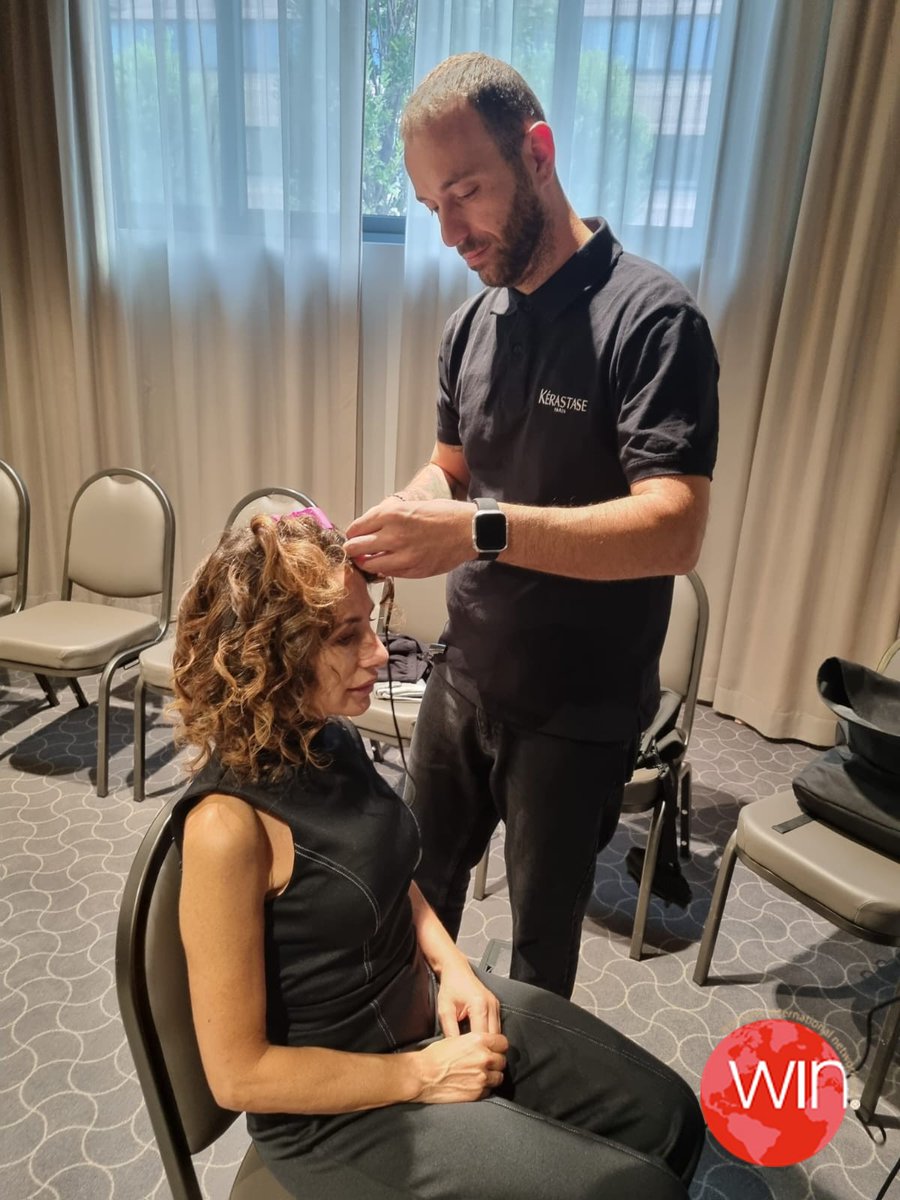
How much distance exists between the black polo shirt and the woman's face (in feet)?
0.89

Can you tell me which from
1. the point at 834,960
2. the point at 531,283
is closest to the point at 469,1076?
the point at 531,283

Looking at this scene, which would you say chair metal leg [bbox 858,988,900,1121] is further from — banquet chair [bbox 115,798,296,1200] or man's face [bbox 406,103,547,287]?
man's face [bbox 406,103,547,287]

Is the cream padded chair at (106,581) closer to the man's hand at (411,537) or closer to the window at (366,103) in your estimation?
the window at (366,103)

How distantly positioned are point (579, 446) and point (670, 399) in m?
0.15

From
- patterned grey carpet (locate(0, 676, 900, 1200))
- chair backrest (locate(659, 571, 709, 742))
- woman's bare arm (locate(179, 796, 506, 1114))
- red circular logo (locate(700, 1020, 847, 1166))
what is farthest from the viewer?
chair backrest (locate(659, 571, 709, 742))

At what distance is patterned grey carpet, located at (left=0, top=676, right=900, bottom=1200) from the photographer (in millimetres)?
1388

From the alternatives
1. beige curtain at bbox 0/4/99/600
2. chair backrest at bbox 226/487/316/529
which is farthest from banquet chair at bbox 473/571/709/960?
beige curtain at bbox 0/4/99/600

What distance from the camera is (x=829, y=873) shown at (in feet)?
4.92

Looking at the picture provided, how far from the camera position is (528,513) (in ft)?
3.22

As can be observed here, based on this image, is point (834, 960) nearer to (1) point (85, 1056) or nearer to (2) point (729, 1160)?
(2) point (729, 1160)

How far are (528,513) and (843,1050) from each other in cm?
144

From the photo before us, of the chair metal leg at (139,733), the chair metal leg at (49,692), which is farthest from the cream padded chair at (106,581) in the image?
the chair metal leg at (49,692)

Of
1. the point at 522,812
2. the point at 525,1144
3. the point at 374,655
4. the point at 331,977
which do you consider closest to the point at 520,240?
the point at 374,655

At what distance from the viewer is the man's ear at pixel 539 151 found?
3.56 feet
